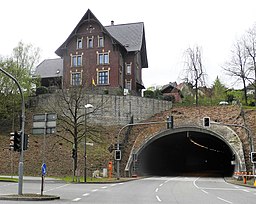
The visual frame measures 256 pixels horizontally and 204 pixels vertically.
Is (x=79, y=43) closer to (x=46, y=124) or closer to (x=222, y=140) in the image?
(x=222, y=140)

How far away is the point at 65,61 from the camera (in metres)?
62.2

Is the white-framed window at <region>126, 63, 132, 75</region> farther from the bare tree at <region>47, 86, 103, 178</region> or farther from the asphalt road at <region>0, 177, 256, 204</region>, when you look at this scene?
Result: the asphalt road at <region>0, 177, 256, 204</region>

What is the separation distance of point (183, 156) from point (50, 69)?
31.9 m

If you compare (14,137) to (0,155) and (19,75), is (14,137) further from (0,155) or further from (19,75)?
(19,75)

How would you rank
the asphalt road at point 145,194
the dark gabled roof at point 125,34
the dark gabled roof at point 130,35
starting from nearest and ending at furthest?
the asphalt road at point 145,194 → the dark gabled roof at point 125,34 → the dark gabled roof at point 130,35

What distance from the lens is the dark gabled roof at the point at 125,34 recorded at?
6062cm

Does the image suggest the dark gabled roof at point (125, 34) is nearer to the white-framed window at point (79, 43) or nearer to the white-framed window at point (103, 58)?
the white-framed window at point (79, 43)

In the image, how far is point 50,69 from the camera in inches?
2881

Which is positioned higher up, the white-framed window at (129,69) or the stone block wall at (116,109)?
the white-framed window at (129,69)

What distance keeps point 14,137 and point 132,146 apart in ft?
101

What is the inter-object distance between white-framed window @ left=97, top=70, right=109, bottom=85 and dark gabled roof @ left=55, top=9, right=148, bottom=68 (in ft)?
17.3

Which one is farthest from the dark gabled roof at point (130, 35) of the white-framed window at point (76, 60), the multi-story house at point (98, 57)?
the white-framed window at point (76, 60)

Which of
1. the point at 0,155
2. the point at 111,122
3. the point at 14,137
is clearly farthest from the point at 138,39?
the point at 14,137

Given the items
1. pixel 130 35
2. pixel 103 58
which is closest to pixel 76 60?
pixel 103 58
